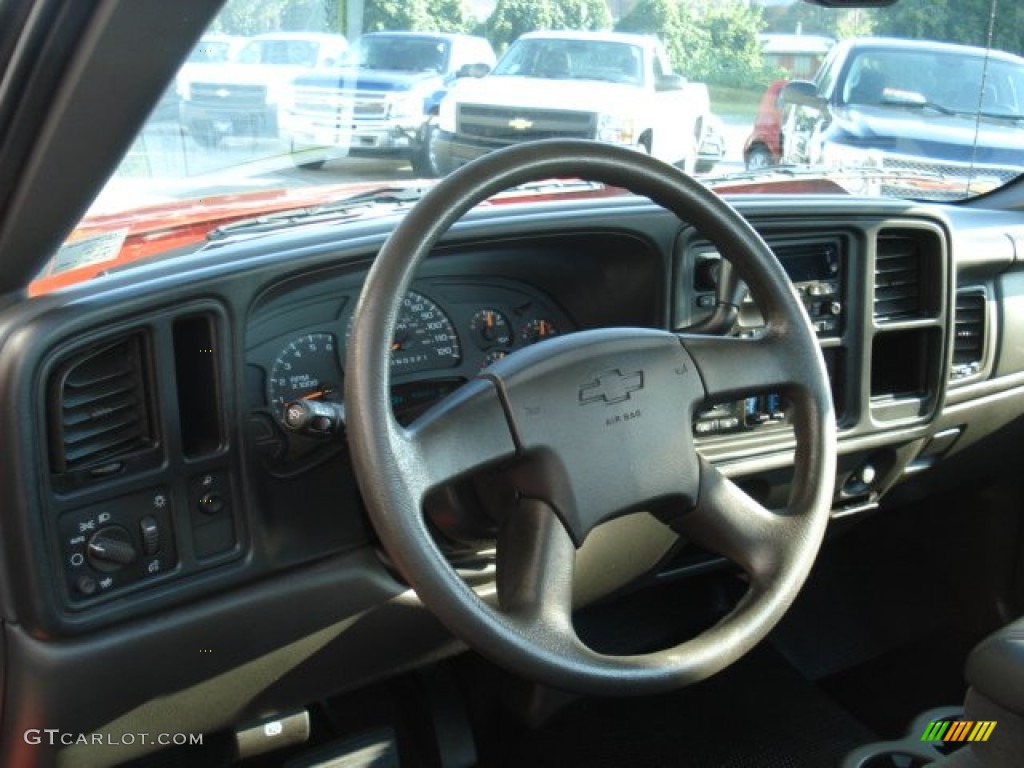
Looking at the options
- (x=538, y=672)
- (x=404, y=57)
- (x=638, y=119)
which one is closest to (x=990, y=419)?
(x=638, y=119)

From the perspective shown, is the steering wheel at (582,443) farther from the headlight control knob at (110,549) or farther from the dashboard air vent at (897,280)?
the dashboard air vent at (897,280)

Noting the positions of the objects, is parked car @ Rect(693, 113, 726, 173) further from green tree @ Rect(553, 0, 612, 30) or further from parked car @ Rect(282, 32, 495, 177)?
parked car @ Rect(282, 32, 495, 177)

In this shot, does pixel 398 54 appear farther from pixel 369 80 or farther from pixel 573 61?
pixel 573 61

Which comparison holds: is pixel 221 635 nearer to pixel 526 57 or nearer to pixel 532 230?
pixel 532 230

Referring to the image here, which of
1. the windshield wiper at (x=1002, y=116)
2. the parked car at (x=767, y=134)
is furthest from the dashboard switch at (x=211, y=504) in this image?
the windshield wiper at (x=1002, y=116)

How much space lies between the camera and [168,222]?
6.91 feet

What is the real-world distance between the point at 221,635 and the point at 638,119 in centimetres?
158

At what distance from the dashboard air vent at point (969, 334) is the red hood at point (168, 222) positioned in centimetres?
100

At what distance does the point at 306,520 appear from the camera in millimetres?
1974

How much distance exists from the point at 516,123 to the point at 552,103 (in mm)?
96

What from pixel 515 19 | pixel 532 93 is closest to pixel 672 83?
pixel 532 93

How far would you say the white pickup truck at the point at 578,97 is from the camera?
2607 millimetres

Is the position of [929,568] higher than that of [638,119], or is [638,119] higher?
[638,119]

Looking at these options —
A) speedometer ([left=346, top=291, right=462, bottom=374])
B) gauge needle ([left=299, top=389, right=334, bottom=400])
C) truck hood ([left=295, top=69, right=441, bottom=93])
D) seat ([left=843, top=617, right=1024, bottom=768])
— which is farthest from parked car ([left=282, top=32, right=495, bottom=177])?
seat ([left=843, top=617, right=1024, bottom=768])
